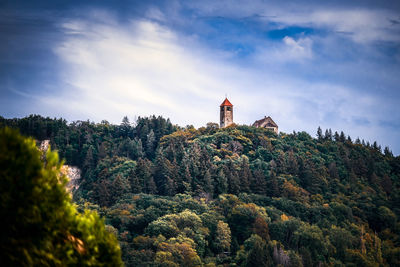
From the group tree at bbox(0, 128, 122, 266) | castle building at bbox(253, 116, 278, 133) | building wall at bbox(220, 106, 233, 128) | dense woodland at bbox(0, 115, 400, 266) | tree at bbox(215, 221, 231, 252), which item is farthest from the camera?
castle building at bbox(253, 116, 278, 133)

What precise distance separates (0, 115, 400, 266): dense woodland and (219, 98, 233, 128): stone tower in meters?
3.74

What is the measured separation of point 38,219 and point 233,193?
5497 centimetres

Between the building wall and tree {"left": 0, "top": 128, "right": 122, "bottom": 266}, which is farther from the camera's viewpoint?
the building wall

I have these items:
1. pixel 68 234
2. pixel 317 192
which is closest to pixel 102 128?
pixel 317 192

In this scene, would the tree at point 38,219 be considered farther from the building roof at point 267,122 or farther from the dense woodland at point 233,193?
the building roof at point 267,122

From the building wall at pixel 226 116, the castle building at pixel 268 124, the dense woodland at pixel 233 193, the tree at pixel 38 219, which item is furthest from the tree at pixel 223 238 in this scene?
the castle building at pixel 268 124

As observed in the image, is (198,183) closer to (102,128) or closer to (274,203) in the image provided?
(274,203)

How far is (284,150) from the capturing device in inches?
3290

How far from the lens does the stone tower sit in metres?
92.4

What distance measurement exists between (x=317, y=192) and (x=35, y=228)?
66201mm

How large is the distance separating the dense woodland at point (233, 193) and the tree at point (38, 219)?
30.7 metres

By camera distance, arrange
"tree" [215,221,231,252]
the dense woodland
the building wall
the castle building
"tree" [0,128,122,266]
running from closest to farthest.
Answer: "tree" [0,128,122,266]
the dense woodland
"tree" [215,221,231,252]
the building wall
the castle building

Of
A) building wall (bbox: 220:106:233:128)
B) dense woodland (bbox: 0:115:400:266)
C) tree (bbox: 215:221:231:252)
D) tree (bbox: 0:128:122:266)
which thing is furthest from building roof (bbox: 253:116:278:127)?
tree (bbox: 0:128:122:266)

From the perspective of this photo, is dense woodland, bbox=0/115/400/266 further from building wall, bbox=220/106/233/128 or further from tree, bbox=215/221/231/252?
building wall, bbox=220/106/233/128
